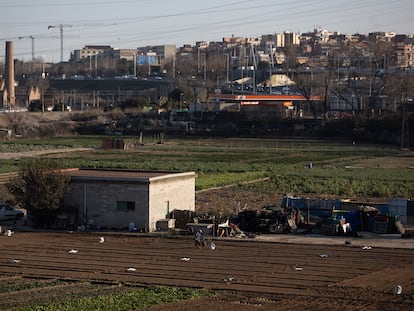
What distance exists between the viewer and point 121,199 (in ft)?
83.9

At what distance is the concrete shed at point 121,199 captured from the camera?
25297mm

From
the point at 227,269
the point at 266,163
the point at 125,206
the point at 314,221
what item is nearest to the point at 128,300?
the point at 227,269

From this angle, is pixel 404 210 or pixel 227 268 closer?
pixel 227 268

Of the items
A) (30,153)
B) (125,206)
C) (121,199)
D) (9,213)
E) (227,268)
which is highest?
(121,199)

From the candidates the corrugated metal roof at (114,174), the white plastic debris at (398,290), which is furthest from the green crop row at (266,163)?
the white plastic debris at (398,290)

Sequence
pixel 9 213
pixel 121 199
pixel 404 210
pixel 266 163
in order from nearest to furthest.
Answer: pixel 121 199 → pixel 404 210 → pixel 9 213 → pixel 266 163

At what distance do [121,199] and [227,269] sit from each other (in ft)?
22.7

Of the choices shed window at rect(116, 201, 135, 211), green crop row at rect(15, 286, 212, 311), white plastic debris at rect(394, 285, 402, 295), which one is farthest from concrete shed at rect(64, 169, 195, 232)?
white plastic debris at rect(394, 285, 402, 295)

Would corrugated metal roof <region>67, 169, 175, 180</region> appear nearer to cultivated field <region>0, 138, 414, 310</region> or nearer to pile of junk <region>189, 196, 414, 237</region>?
cultivated field <region>0, 138, 414, 310</region>

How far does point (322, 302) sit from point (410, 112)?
58049 millimetres

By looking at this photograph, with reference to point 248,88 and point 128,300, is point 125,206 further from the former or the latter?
point 248,88

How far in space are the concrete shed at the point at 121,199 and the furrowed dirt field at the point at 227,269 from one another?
1.19m

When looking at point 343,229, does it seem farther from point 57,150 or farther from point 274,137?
point 274,137

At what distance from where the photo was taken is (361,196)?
33.9 metres
